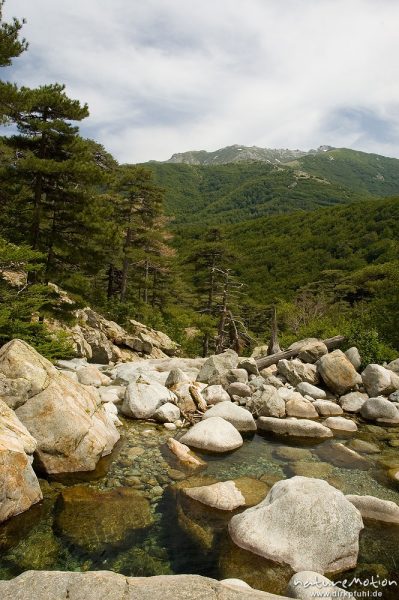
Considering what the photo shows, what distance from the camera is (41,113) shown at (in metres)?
16.5

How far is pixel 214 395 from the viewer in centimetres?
1372

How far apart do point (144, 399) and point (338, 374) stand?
8.42 m

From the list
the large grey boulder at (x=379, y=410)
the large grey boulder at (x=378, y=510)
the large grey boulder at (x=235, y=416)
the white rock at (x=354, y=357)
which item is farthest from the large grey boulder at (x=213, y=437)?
the white rock at (x=354, y=357)

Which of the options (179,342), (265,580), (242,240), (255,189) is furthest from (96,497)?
(255,189)

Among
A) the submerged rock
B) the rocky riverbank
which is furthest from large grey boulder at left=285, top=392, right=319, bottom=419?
the submerged rock

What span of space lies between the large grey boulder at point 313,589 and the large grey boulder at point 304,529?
86 cm

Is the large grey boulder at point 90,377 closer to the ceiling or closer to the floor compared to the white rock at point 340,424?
closer to the ceiling

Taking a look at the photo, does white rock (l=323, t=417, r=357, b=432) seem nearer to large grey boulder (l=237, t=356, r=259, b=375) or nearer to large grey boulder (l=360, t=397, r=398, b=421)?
large grey boulder (l=360, t=397, r=398, b=421)

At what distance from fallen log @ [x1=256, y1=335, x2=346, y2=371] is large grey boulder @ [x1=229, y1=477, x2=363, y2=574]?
1246cm

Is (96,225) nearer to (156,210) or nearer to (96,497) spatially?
(96,497)

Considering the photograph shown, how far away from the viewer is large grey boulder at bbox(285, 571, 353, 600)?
14.4 ft

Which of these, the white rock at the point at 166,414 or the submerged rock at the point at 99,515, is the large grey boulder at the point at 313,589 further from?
the white rock at the point at 166,414

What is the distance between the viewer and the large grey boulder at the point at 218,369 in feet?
50.7

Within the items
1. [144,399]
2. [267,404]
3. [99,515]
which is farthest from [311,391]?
[99,515]
